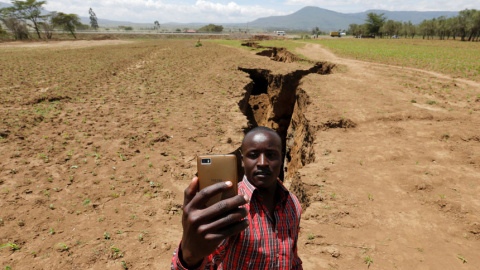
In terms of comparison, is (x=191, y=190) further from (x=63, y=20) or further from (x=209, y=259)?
(x=63, y=20)

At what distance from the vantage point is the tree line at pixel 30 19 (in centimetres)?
4859

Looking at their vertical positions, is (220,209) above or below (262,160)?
above

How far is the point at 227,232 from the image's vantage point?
121cm

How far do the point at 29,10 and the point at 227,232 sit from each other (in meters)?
77.2

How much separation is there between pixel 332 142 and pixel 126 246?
6.11m

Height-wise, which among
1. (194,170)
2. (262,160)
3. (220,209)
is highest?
(220,209)

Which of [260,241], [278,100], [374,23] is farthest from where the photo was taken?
[374,23]

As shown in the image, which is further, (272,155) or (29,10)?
(29,10)

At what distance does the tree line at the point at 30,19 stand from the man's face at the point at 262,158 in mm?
67007

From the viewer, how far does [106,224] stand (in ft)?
15.4

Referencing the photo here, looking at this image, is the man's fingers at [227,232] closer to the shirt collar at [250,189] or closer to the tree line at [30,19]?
the shirt collar at [250,189]

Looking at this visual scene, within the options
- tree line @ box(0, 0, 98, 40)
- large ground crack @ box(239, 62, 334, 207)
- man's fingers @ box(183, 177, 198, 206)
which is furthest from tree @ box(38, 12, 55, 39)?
man's fingers @ box(183, 177, 198, 206)

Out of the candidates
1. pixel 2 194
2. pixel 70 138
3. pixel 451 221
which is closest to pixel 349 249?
pixel 451 221

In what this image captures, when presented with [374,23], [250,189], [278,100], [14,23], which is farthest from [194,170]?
[374,23]
